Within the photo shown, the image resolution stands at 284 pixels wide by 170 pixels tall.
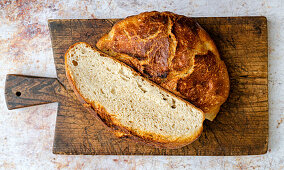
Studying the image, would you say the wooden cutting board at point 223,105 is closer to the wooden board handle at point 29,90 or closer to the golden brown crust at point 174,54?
the wooden board handle at point 29,90

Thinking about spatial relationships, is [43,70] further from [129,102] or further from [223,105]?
[223,105]

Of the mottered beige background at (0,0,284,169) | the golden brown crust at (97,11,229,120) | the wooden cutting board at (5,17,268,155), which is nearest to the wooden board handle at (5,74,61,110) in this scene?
the wooden cutting board at (5,17,268,155)

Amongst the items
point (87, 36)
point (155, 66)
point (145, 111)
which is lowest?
point (145, 111)

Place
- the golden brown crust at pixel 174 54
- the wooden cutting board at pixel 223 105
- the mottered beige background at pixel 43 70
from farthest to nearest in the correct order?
1. the mottered beige background at pixel 43 70
2. the wooden cutting board at pixel 223 105
3. the golden brown crust at pixel 174 54

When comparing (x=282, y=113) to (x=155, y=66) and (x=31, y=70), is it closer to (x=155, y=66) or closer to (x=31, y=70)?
(x=155, y=66)

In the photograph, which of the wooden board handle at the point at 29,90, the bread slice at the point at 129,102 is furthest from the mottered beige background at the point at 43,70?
the bread slice at the point at 129,102

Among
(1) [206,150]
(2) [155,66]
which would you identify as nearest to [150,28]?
(2) [155,66]
